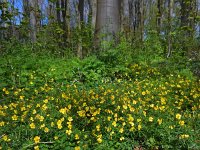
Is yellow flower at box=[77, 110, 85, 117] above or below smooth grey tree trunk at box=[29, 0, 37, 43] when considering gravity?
below

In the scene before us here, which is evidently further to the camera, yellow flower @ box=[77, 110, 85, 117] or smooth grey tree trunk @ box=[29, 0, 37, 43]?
smooth grey tree trunk @ box=[29, 0, 37, 43]

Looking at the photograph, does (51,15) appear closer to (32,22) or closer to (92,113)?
(32,22)

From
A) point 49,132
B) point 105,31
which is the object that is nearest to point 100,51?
point 105,31

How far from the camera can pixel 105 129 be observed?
3023 millimetres

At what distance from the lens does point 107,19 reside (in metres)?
6.83

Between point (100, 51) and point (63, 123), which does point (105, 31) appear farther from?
point (63, 123)

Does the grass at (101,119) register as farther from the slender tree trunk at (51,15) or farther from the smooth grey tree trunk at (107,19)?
the slender tree trunk at (51,15)

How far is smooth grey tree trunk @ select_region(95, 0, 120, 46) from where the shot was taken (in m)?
6.71

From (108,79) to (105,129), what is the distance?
7.02ft

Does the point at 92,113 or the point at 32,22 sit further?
the point at 32,22

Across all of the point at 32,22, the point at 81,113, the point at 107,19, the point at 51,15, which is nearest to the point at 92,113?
the point at 81,113

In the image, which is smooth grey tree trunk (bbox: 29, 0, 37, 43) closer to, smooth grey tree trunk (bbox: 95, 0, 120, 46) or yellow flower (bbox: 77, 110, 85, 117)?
smooth grey tree trunk (bbox: 95, 0, 120, 46)

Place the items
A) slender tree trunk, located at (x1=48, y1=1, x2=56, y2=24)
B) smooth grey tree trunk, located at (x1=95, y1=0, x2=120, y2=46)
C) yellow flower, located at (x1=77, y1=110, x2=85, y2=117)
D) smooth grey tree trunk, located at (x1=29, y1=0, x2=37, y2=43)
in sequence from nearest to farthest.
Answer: yellow flower, located at (x1=77, y1=110, x2=85, y2=117) → smooth grey tree trunk, located at (x1=95, y1=0, x2=120, y2=46) → smooth grey tree trunk, located at (x1=29, y1=0, x2=37, y2=43) → slender tree trunk, located at (x1=48, y1=1, x2=56, y2=24)

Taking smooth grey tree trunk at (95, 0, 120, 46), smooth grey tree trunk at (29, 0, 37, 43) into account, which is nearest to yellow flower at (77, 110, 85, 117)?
smooth grey tree trunk at (95, 0, 120, 46)
